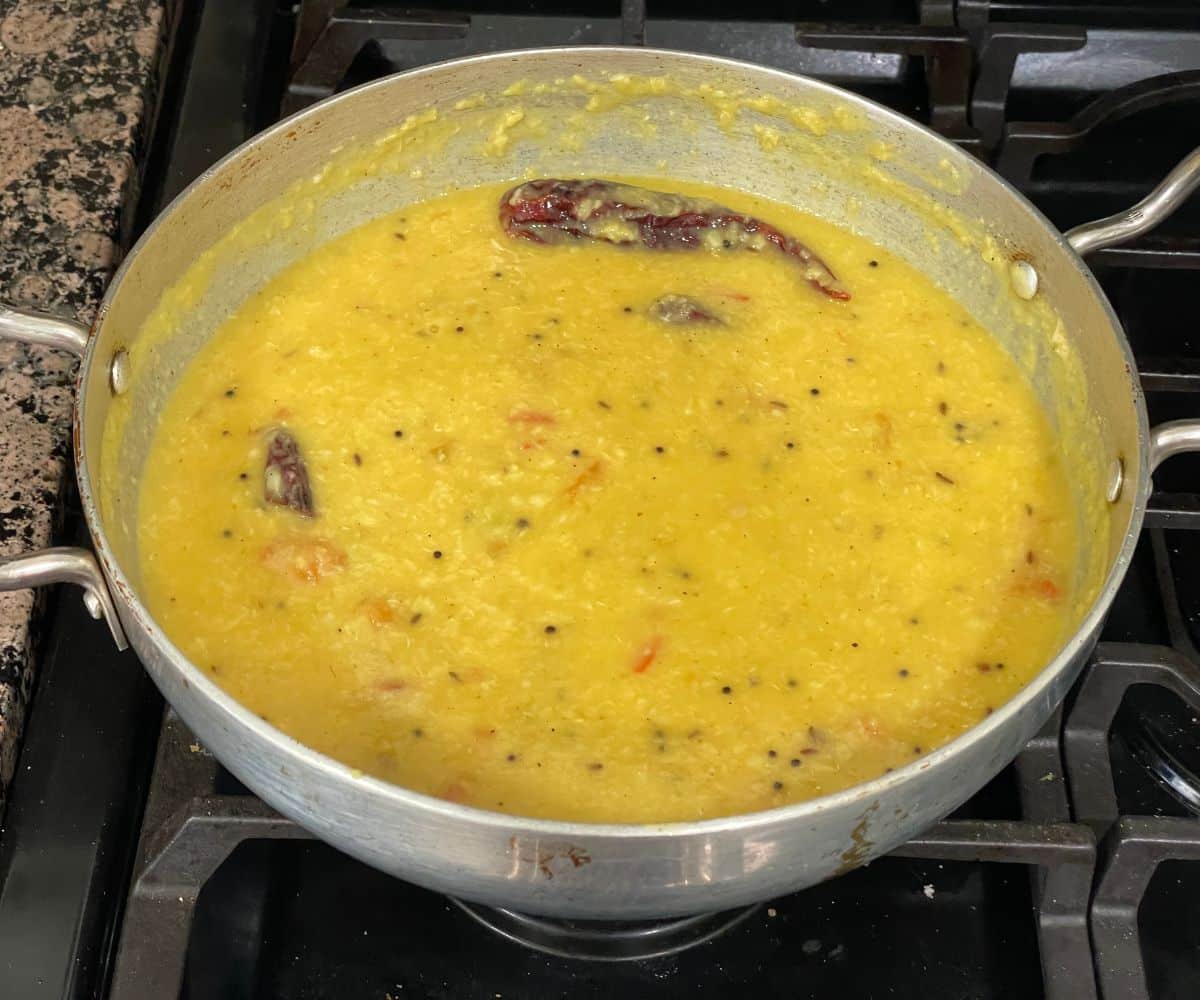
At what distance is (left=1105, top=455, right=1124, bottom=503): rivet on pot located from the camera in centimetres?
110

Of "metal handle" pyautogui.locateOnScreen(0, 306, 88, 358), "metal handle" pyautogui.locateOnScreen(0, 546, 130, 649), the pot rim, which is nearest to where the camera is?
the pot rim

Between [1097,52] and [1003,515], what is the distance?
688 mm

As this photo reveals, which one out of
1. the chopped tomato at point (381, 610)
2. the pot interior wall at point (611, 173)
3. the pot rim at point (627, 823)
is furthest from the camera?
the pot interior wall at point (611, 173)

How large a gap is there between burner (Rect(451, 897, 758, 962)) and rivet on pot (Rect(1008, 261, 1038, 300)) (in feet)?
2.11

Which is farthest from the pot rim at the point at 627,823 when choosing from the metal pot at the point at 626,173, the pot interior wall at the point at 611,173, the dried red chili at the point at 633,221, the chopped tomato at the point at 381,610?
the dried red chili at the point at 633,221

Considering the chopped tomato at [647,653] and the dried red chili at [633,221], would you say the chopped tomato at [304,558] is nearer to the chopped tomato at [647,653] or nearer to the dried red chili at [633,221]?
the chopped tomato at [647,653]

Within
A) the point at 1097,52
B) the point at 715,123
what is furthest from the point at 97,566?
the point at 1097,52

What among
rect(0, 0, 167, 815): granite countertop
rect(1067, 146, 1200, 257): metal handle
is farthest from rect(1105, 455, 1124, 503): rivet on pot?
rect(0, 0, 167, 815): granite countertop

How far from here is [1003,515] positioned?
124 cm

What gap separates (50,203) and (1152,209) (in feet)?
3.34

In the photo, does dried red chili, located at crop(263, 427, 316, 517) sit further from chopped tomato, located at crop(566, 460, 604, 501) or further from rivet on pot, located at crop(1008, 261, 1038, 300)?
rivet on pot, located at crop(1008, 261, 1038, 300)

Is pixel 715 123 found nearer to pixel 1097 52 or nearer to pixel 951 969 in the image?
pixel 1097 52

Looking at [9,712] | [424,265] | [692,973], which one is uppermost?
[424,265]

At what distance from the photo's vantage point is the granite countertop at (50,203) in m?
1.16
